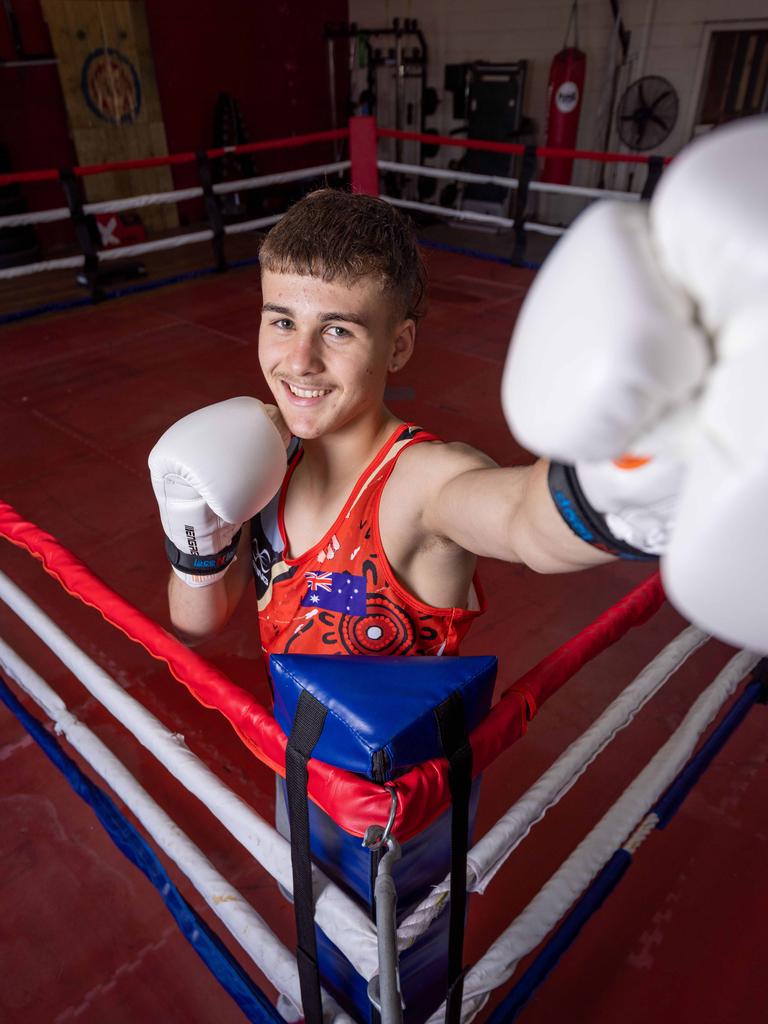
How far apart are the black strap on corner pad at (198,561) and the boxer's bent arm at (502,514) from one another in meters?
0.37

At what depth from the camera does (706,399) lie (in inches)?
16.7

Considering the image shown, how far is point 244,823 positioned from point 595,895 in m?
0.68

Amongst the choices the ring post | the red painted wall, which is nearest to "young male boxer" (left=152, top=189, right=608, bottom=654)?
the ring post

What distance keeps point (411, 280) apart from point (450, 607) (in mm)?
529

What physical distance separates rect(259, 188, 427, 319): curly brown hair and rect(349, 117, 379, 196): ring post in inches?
195

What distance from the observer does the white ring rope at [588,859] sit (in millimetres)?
940

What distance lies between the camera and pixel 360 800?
27.3 inches

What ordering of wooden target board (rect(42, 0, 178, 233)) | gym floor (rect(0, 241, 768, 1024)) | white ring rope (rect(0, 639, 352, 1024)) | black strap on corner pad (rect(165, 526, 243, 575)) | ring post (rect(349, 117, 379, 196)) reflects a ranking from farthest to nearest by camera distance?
wooden target board (rect(42, 0, 178, 233)) → ring post (rect(349, 117, 379, 196)) → gym floor (rect(0, 241, 768, 1024)) → black strap on corner pad (rect(165, 526, 243, 575)) → white ring rope (rect(0, 639, 352, 1024))

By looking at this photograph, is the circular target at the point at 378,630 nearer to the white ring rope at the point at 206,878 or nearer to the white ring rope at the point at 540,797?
the white ring rope at the point at 540,797

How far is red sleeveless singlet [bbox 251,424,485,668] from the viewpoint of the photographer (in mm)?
1070

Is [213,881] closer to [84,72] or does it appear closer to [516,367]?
[516,367]

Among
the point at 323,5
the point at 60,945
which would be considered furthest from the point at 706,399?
the point at 323,5

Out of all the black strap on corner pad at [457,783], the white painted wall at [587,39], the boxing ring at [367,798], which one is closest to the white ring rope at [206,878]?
the boxing ring at [367,798]

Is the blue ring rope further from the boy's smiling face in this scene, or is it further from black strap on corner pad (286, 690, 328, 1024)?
the boy's smiling face
